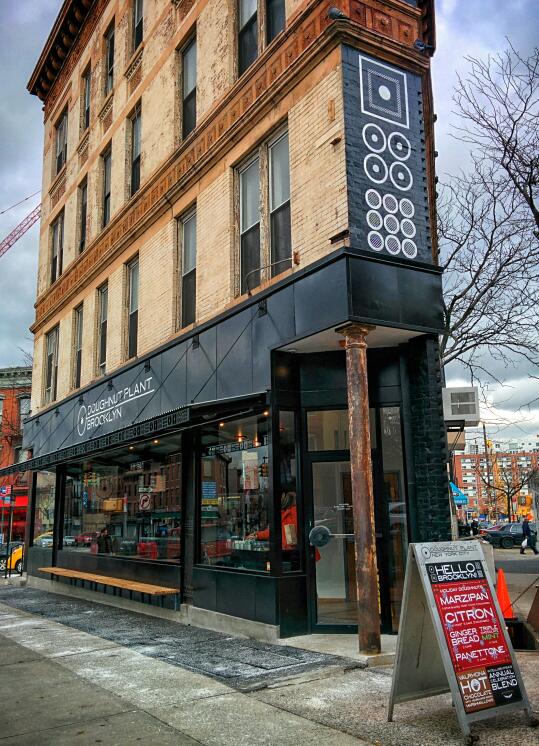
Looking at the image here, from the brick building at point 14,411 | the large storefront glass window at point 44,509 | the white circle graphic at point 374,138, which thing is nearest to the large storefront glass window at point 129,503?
the large storefront glass window at point 44,509

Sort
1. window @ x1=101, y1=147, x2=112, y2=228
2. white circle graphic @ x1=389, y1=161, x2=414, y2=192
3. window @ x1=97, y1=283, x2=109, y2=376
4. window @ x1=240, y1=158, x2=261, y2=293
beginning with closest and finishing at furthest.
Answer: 1. white circle graphic @ x1=389, y1=161, x2=414, y2=192
2. window @ x1=240, y1=158, x2=261, y2=293
3. window @ x1=97, y1=283, x2=109, y2=376
4. window @ x1=101, y1=147, x2=112, y2=228

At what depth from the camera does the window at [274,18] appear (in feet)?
35.0

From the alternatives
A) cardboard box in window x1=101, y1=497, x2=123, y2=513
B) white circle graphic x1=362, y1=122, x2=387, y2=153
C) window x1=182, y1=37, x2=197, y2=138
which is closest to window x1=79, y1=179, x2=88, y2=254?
window x1=182, y1=37, x2=197, y2=138

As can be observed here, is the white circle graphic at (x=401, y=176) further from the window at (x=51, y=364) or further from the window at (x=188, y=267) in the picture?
the window at (x=51, y=364)

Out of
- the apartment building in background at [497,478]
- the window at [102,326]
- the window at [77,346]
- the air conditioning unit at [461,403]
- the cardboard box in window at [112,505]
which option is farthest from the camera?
the apartment building in background at [497,478]

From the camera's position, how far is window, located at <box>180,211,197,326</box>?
12633 millimetres

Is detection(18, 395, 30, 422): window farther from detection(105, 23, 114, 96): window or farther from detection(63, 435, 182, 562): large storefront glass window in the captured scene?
detection(105, 23, 114, 96): window

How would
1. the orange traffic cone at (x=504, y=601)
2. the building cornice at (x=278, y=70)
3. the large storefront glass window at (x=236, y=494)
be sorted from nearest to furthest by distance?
the orange traffic cone at (x=504, y=601), the building cornice at (x=278, y=70), the large storefront glass window at (x=236, y=494)

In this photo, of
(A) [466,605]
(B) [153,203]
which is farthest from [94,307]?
(A) [466,605]

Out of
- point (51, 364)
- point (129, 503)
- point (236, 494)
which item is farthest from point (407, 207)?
point (51, 364)

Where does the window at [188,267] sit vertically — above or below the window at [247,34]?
below

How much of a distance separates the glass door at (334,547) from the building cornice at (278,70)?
578cm

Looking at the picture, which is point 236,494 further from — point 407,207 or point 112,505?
point 112,505

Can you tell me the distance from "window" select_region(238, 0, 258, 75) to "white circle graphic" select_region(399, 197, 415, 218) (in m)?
4.17
